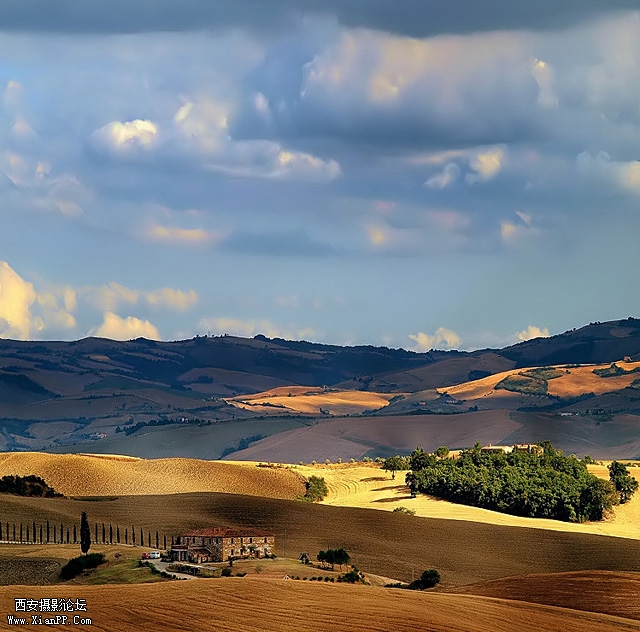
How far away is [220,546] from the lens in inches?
3848

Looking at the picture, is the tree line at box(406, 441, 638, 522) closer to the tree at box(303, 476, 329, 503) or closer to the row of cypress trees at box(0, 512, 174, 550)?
the tree at box(303, 476, 329, 503)

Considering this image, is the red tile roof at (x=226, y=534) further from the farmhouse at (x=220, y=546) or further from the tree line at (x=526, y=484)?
the tree line at (x=526, y=484)

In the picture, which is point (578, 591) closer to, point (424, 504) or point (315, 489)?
point (424, 504)

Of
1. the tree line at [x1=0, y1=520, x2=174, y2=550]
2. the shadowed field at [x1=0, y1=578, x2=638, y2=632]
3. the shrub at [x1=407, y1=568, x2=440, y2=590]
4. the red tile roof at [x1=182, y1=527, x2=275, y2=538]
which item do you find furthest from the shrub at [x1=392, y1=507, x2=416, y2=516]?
the shadowed field at [x1=0, y1=578, x2=638, y2=632]

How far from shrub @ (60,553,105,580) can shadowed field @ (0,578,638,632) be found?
20049 millimetres

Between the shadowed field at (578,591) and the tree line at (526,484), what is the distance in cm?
8043

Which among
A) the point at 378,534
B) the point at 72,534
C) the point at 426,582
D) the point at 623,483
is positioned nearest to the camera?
the point at 426,582

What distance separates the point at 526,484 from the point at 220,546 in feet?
249

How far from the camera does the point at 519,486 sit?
16525 cm

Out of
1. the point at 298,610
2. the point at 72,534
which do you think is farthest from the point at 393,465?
the point at 298,610

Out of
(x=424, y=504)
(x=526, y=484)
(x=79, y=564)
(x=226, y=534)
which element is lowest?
(x=79, y=564)

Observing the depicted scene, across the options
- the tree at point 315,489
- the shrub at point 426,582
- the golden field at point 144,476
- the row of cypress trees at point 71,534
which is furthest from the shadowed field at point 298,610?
the golden field at point 144,476

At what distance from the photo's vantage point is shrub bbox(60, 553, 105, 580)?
89.8 metres

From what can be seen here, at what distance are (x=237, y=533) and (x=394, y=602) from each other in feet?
121
